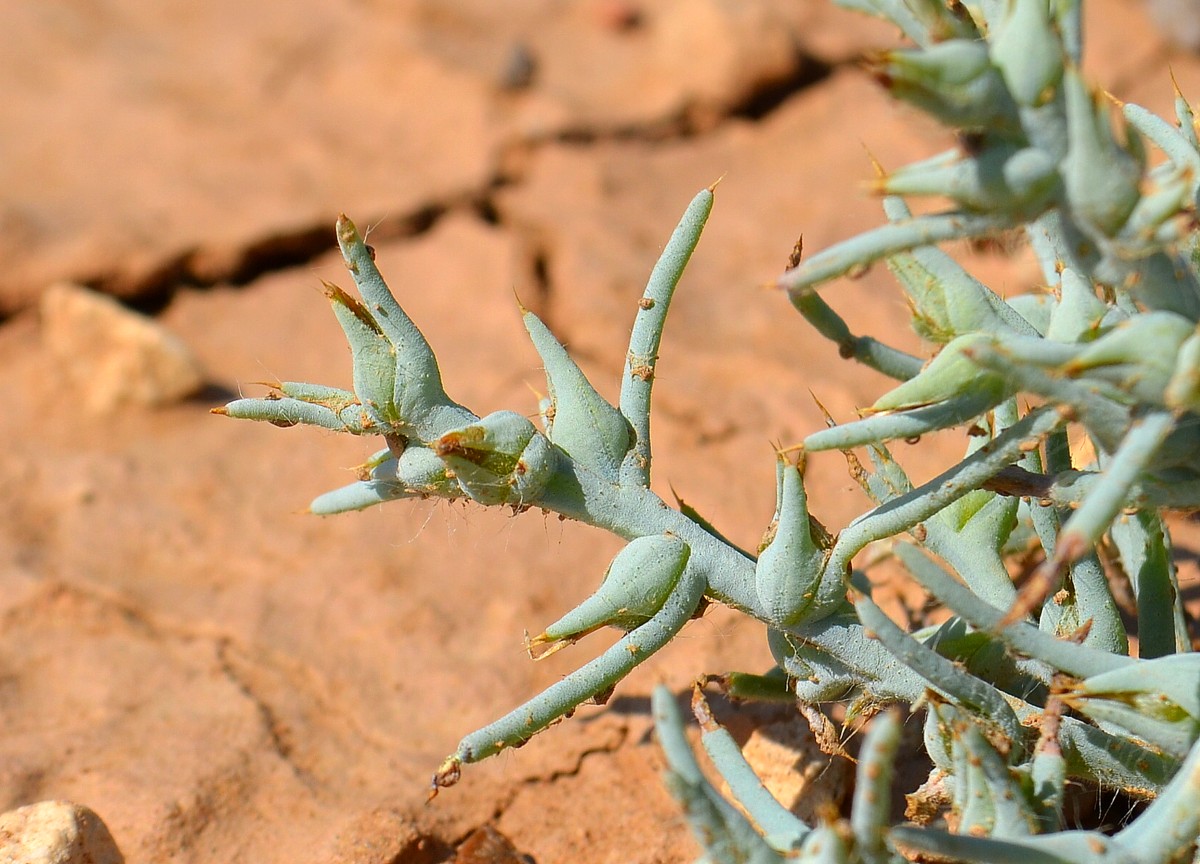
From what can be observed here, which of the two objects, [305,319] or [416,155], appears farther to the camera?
[416,155]

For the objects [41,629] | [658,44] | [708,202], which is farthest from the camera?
[658,44]

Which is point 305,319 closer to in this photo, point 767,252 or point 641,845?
point 767,252

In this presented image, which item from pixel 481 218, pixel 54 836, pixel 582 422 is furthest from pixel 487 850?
pixel 481 218

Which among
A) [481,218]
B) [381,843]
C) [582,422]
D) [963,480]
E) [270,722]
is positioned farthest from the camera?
[481,218]

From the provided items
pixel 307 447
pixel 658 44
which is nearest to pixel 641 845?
pixel 307 447

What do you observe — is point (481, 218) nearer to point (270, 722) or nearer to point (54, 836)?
point (270, 722)

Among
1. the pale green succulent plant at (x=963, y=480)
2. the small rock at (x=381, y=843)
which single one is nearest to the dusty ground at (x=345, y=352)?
the small rock at (x=381, y=843)
